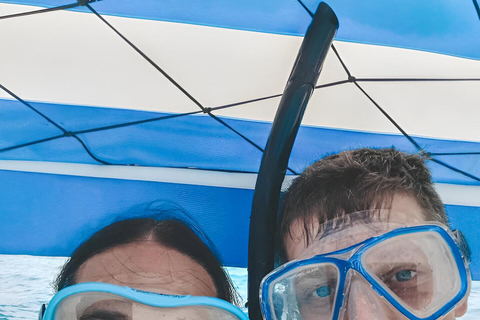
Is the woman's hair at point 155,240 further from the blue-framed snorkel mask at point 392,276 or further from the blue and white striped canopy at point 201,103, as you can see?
the blue and white striped canopy at point 201,103

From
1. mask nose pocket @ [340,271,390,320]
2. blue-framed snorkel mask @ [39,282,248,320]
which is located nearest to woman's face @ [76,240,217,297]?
blue-framed snorkel mask @ [39,282,248,320]

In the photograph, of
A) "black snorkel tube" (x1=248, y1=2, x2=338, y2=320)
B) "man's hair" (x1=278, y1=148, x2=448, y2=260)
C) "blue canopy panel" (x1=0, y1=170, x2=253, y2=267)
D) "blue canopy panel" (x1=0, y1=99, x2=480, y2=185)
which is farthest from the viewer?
"blue canopy panel" (x1=0, y1=170, x2=253, y2=267)

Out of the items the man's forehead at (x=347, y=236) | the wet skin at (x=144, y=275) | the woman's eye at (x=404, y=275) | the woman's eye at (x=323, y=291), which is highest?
the man's forehead at (x=347, y=236)

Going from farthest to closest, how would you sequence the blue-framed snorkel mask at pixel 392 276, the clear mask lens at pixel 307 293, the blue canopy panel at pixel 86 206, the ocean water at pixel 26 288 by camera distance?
the ocean water at pixel 26 288 < the blue canopy panel at pixel 86 206 < the clear mask lens at pixel 307 293 < the blue-framed snorkel mask at pixel 392 276

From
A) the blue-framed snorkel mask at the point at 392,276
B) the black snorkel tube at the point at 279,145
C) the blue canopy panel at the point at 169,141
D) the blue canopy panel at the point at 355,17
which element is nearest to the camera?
the blue-framed snorkel mask at the point at 392,276

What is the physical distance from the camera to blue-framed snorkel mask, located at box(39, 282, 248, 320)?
4.35 feet

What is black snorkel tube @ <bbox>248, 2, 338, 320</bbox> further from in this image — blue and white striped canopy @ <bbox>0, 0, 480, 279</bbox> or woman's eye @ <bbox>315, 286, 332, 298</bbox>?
woman's eye @ <bbox>315, 286, 332, 298</bbox>

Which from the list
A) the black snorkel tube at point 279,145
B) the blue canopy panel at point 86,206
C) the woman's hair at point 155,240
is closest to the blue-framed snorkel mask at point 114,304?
the woman's hair at point 155,240

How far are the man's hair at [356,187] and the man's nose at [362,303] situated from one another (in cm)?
27

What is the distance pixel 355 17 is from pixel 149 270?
139 centimetres

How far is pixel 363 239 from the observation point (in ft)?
4.74

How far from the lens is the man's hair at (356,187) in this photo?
1.56 metres

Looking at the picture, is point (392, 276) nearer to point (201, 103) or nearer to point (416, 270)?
point (416, 270)

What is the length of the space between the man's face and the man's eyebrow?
600 mm
